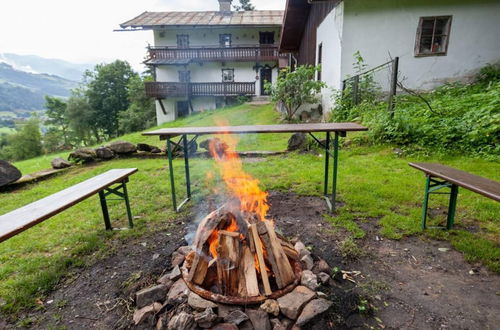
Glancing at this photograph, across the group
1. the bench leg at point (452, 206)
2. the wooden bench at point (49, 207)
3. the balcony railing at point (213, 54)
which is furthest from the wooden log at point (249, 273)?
the balcony railing at point (213, 54)

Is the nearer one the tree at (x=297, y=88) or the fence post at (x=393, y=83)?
the fence post at (x=393, y=83)

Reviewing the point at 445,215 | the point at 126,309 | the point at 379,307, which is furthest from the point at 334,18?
the point at 126,309

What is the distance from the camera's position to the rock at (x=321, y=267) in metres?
2.38

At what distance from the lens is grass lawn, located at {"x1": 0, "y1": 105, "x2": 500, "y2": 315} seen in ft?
8.98

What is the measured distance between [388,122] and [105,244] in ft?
21.8

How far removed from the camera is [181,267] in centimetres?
242

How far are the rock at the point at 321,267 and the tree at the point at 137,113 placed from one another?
25.6 m

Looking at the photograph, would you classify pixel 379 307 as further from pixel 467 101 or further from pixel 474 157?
pixel 467 101

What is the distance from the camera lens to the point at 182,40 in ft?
70.2

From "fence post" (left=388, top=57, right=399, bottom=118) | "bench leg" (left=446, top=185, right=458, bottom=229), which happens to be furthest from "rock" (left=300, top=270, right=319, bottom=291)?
"fence post" (left=388, top=57, right=399, bottom=118)

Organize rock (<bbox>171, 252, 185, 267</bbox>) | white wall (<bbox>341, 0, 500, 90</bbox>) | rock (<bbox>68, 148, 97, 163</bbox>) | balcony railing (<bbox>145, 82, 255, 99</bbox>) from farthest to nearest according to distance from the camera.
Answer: balcony railing (<bbox>145, 82, 255, 99</bbox>) → white wall (<bbox>341, 0, 500, 90</bbox>) → rock (<bbox>68, 148, 97, 163</bbox>) → rock (<bbox>171, 252, 185, 267</bbox>)

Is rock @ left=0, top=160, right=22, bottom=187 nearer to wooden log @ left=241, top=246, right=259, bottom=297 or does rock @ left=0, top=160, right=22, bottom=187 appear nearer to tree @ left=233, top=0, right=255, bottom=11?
wooden log @ left=241, top=246, right=259, bottom=297

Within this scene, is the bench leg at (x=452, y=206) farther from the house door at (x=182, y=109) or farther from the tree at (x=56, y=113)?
the tree at (x=56, y=113)

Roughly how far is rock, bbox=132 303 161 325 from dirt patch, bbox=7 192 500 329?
0.08 metres
